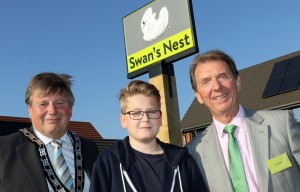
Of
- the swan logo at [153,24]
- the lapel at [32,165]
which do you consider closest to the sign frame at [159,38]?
the swan logo at [153,24]

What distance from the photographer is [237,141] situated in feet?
11.2

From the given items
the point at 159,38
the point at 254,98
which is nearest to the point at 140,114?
the point at 159,38

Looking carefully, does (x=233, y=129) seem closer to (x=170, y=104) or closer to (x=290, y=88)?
(x=170, y=104)

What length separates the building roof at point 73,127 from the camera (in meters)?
23.0

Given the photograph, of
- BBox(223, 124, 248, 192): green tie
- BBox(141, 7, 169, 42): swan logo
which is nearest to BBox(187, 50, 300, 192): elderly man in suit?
BBox(223, 124, 248, 192): green tie

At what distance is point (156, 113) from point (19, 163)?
127 centimetres

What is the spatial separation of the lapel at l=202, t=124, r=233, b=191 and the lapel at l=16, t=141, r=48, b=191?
144cm

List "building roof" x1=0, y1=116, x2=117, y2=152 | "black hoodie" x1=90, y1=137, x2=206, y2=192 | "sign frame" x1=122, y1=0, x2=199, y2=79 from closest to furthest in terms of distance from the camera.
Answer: "black hoodie" x1=90, y1=137, x2=206, y2=192, "sign frame" x1=122, y1=0, x2=199, y2=79, "building roof" x1=0, y1=116, x2=117, y2=152

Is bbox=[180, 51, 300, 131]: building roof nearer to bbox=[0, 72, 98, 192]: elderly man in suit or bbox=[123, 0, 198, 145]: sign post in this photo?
bbox=[123, 0, 198, 145]: sign post

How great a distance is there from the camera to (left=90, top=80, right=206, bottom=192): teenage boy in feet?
9.87

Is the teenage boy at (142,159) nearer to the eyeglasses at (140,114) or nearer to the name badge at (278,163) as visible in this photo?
the eyeglasses at (140,114)

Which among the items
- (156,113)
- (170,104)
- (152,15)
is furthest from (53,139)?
(152,15)

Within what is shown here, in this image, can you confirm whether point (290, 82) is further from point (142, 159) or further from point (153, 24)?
point (142, 159)

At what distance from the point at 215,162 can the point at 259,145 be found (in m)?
0.41
